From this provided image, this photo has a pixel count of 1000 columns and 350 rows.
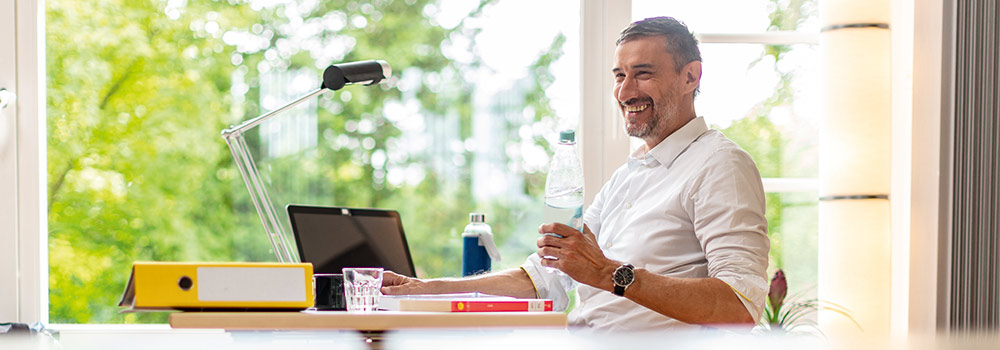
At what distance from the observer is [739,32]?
2.86 metres

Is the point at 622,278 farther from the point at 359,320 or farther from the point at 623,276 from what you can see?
the point at 359,320

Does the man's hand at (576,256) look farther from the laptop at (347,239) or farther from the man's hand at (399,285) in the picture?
the laptop at (347,239)

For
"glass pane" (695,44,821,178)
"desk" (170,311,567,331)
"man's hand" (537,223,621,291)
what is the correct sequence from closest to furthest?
"desk" (170,311,567,331) < "man's hand" (537,223,621,291) < "glass pane" (695,44,821,178)

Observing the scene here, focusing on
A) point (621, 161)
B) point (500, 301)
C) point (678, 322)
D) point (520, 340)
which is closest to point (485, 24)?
point (621, 161)

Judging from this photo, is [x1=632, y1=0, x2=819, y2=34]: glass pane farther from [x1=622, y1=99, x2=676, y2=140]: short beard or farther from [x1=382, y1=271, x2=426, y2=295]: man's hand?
[x1=382, y1=271, x2=426, y2=295]: man's hand

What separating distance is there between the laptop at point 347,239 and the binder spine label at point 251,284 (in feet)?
A: 2.29

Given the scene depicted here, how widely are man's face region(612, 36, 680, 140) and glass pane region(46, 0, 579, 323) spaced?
2.44ft

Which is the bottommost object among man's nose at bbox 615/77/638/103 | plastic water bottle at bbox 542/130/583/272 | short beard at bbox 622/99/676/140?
plastic water bottle at bbox 542/130/583/272

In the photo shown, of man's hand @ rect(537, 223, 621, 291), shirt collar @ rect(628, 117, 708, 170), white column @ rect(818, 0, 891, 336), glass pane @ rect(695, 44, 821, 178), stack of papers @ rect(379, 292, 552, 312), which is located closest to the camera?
stack of papers @ rect(379, 292, 552, 312)

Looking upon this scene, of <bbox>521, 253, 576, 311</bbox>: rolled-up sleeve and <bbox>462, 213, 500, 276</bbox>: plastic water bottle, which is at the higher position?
<bbox>462, 213, 500, 276</bbox>: plastic water bottle

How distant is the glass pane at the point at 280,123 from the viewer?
2871mm

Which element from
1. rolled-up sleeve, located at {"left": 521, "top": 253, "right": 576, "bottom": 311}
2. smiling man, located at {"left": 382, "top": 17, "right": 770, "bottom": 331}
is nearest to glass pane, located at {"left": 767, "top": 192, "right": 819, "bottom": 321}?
smiling man, located at {"left": 382, "top": 17, "right": 770, "bottom": 331}

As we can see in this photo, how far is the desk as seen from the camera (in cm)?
116

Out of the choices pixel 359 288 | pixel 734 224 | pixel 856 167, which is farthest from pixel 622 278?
pixel 856 167
